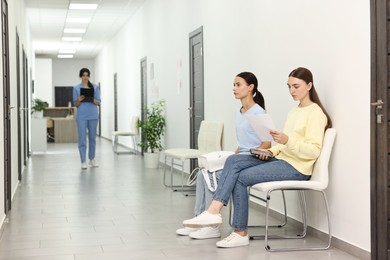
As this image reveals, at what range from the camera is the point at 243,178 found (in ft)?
13.7

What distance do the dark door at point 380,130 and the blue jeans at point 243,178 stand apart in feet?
2.26

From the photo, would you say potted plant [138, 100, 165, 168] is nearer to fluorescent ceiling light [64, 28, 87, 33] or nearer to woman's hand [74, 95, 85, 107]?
woman's hand [74, 95, 85, 107]

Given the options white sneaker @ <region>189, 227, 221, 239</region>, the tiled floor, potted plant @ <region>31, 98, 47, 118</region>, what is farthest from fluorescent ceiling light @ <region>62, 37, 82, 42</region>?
white sneaker @ <region>189, 227, 221, 239</region>

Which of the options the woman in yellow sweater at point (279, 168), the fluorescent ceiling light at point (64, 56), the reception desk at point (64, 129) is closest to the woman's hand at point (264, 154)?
the woman in yellow sweater at point (279, 168)

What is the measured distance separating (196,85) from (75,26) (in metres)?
7.92

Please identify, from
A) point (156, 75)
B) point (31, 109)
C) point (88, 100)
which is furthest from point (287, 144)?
point (31, 109)

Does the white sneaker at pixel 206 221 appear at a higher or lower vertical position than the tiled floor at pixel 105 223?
higher

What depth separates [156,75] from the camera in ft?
35.7

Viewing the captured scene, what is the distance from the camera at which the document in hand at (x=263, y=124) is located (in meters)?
4.05

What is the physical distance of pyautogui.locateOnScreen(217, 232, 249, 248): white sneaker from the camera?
4.11 metres

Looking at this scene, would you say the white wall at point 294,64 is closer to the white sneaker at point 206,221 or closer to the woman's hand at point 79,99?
the white sneaker at point 206,221

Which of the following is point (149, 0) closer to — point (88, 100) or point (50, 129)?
point (88, 100)

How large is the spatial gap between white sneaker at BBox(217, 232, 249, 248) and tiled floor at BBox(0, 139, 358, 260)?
0.16 feet

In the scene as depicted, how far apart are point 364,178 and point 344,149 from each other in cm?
30
